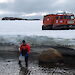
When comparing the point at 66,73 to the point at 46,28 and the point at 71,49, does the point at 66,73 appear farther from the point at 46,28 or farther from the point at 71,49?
the point at 46,28

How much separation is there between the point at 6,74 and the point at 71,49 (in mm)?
8683

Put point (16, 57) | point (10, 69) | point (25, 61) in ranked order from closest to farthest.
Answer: point (10, 69), point (25, 61), point (16, 57)

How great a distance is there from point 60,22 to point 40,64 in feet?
63.7

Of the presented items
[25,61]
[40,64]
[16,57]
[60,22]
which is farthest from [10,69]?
[60,22]

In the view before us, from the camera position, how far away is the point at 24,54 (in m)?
15.3

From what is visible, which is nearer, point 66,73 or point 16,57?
point 66,73

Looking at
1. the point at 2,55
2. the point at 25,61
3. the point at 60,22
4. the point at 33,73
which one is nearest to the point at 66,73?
the point at 33,73

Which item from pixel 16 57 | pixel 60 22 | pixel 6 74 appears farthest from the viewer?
pixel 60 22

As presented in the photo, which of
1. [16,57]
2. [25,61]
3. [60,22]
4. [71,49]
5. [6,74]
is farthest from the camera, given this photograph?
[60,22]

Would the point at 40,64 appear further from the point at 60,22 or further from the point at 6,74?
the point at 60,22

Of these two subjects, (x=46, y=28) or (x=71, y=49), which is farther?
(x=46, y=28)

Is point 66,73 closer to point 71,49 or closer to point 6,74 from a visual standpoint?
point 6,74

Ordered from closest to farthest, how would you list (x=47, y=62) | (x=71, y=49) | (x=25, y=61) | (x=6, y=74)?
(x=6, y=74) < (x=25, y=61) < (x=47, y=62) < (x=71, y=49)

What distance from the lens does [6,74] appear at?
1311cm
